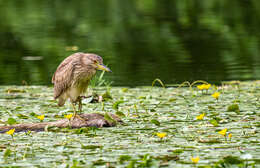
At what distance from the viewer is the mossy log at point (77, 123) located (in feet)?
20.5

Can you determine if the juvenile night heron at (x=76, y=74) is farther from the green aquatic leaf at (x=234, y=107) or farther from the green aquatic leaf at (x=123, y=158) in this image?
the green aquatic leaf at (x=123, y=158)

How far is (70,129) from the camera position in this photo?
20.4ft

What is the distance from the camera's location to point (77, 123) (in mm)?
6352

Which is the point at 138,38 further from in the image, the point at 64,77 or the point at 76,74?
the point at 76,74

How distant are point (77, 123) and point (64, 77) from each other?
65cm

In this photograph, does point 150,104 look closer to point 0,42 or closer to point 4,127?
point 4,127

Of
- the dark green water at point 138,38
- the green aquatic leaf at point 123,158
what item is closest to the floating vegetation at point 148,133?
the green aquatic leaf at point 123,158

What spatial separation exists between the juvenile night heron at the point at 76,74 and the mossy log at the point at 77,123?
14cm

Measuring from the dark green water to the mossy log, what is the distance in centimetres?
374

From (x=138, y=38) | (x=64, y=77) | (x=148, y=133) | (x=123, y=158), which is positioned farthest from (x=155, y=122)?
(x=138, y=38)

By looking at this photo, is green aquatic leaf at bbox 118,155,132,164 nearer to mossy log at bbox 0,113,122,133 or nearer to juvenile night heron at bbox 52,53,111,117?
mossy log at bbox 0,113,122,133

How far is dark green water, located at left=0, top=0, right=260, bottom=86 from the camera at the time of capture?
38.3 feet

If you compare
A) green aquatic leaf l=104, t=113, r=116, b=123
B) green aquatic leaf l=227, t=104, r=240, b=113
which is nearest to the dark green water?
green aquatic leaf l=227, t=104, r=240, b=113

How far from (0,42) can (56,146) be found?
480 inches
